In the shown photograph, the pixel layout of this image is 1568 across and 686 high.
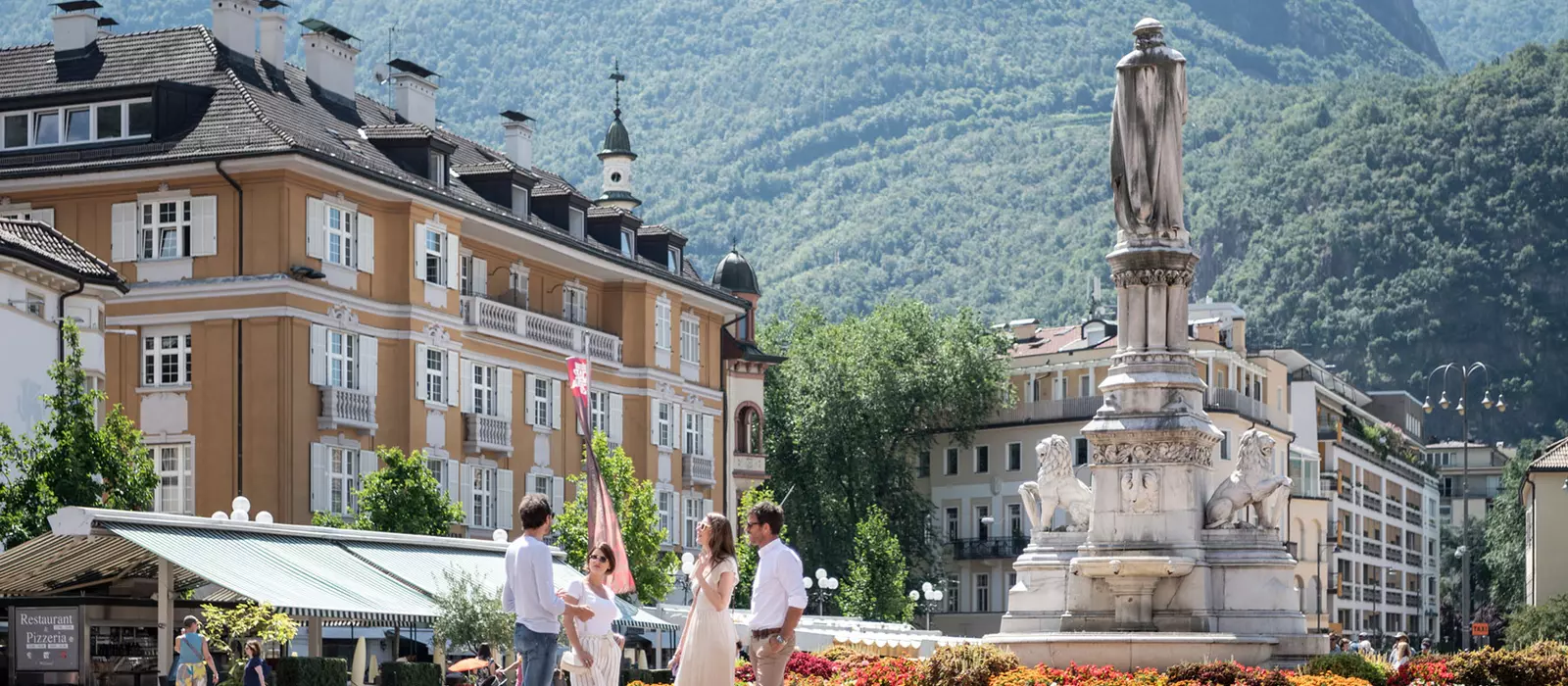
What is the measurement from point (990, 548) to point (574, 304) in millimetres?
34642

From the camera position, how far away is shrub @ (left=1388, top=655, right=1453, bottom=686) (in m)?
29.1

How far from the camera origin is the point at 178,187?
2078 inches

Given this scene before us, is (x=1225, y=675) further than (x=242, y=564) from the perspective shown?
No

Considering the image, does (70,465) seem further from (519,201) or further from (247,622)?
(519,201)

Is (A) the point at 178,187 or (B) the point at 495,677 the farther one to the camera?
(A) the point at 178,187

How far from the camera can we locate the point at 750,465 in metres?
80.6

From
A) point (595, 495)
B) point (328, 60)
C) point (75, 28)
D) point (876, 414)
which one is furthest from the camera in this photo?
point (876, 414)

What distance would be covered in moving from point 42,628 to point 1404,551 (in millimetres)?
108435

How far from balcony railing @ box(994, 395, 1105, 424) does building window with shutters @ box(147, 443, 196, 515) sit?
158ft

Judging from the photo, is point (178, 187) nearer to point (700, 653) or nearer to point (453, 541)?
point (453, 541)

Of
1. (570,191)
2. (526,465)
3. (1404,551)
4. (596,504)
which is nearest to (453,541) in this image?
(596,504)

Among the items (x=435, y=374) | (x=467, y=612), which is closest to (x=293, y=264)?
(x=435, y=374)

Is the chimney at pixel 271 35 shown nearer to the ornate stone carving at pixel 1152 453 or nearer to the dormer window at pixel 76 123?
the dormer window at pixel 76 123

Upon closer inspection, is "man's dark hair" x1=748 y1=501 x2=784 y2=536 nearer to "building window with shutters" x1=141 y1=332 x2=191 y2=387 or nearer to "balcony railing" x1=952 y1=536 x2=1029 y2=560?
"building window with shutters" x1=141 y1=332 x2=191 y2=387
